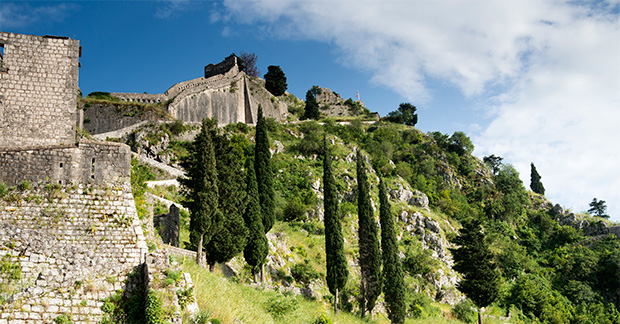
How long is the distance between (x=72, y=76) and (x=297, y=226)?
2612cm

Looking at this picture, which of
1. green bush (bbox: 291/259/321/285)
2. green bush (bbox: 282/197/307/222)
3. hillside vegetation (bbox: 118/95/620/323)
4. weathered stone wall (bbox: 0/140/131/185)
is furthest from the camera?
green bush (bbox: 282/197/307/222)

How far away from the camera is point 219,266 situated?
915 inches

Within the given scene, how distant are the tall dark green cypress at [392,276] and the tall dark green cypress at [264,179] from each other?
27.9 ft

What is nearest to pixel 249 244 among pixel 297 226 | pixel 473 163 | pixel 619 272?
pixel 297 226

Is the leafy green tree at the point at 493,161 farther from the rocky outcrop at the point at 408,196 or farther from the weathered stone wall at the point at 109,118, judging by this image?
the weathered stone wall at the point at 109,118

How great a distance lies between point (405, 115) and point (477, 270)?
2368 inches

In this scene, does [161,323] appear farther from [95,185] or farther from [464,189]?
[464,189]

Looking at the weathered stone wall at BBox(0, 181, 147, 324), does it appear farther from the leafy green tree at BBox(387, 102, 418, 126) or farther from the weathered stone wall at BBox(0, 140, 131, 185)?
the leafy green tree at BBox(387, 102, 418, 126)

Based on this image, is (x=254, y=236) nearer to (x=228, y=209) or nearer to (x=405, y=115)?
(x=228, y=209)

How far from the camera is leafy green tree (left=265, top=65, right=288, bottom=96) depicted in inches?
2970

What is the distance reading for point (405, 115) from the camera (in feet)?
291

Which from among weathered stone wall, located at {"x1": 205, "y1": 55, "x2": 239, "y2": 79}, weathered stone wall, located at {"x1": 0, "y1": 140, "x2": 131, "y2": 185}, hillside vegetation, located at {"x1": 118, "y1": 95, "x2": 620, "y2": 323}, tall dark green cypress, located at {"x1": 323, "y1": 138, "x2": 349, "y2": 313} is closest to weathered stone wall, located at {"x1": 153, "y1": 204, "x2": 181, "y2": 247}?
hillside vegetation, located at {"x1": 118, "y1": 95, "x2": 620, "y2": 323}

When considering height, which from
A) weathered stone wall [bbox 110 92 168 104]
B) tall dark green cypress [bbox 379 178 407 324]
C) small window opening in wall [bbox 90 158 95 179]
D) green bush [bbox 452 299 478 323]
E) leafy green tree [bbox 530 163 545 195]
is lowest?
green bush [bbox 452 299 478 323]

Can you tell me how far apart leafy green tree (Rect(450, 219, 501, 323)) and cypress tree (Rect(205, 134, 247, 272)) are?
18.3 m
